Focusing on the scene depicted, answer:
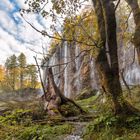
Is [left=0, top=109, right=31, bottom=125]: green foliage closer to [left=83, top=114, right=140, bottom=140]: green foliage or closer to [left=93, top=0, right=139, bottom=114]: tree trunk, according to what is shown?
[left=83, top=114, right=140, bottom=140]: green foliage

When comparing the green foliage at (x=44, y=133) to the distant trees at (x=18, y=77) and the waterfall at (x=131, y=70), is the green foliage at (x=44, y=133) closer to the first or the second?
the waterfall at (x=131, y=70)

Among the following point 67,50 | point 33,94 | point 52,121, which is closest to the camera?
point 52,121

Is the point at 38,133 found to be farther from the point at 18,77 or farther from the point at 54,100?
the point at 18,77

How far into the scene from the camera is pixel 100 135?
492 cm

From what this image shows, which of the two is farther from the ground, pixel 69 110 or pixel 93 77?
pixel 93 77

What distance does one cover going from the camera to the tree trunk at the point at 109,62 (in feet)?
17.3

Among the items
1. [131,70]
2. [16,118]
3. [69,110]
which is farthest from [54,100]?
[131,70]

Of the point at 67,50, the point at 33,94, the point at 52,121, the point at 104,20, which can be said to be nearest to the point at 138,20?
the point at 104,20

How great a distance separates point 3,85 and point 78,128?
48786mm

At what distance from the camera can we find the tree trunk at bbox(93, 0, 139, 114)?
528 centimetres

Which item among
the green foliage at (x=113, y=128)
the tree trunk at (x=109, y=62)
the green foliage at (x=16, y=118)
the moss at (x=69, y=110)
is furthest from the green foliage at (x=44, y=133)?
the moss at (x=69, y=110)

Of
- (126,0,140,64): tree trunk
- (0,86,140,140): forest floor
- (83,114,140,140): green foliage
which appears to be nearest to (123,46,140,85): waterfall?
(126,0,140,64): tree trunk

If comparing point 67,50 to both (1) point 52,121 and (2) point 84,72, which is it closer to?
(2) point 84,72

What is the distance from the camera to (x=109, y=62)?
5668mm
